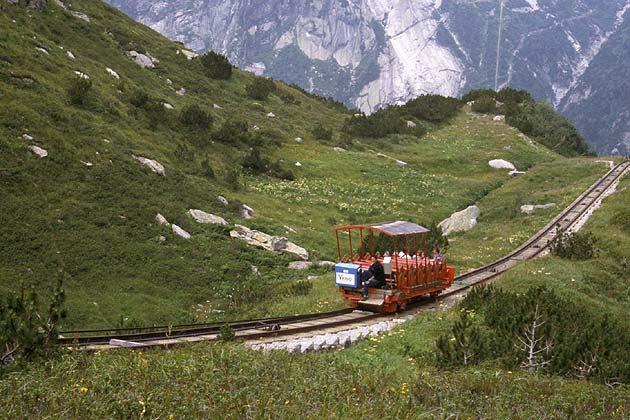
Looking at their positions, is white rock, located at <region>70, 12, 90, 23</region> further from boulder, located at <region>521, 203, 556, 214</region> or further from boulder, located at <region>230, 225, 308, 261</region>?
boulder, located at <region>521, 203, 556, 214</region>

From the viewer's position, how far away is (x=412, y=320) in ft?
53.9

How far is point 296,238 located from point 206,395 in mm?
22019

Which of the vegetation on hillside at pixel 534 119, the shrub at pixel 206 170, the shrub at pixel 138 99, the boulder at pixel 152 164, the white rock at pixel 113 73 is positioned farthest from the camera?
the vegetation on hillside at pixel 534 119

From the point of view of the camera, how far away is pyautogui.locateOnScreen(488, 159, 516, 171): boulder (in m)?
55.1

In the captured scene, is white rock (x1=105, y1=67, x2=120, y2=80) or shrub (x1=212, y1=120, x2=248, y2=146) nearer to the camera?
white rock (x1=105, y1=67, x2=120, y2=80)

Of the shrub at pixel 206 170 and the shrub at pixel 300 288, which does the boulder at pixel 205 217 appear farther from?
the shrub at pixel 300 288

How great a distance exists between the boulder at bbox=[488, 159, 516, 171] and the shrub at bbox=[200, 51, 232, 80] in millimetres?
27828

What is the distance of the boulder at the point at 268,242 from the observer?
26.6 metres

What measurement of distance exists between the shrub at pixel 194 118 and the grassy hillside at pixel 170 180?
635mm

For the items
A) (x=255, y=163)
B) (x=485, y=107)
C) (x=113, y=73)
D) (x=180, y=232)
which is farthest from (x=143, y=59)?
(x=485, y=107)

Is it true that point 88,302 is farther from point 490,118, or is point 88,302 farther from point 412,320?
point 490,118

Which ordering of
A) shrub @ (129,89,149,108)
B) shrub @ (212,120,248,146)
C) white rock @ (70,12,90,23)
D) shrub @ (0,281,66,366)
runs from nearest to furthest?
shrub @ (0,281,66,366) < shrub @ (129,89,149,108) < shrub @ (212,120,248,146) < white rock @ (70,12,90,23)

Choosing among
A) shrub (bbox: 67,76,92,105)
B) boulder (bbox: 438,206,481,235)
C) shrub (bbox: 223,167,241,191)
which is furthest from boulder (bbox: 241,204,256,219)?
boulder (bbox: 438,206,481,235)

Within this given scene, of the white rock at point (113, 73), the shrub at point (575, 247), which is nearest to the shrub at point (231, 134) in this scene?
the white rock at point (113, 73)
